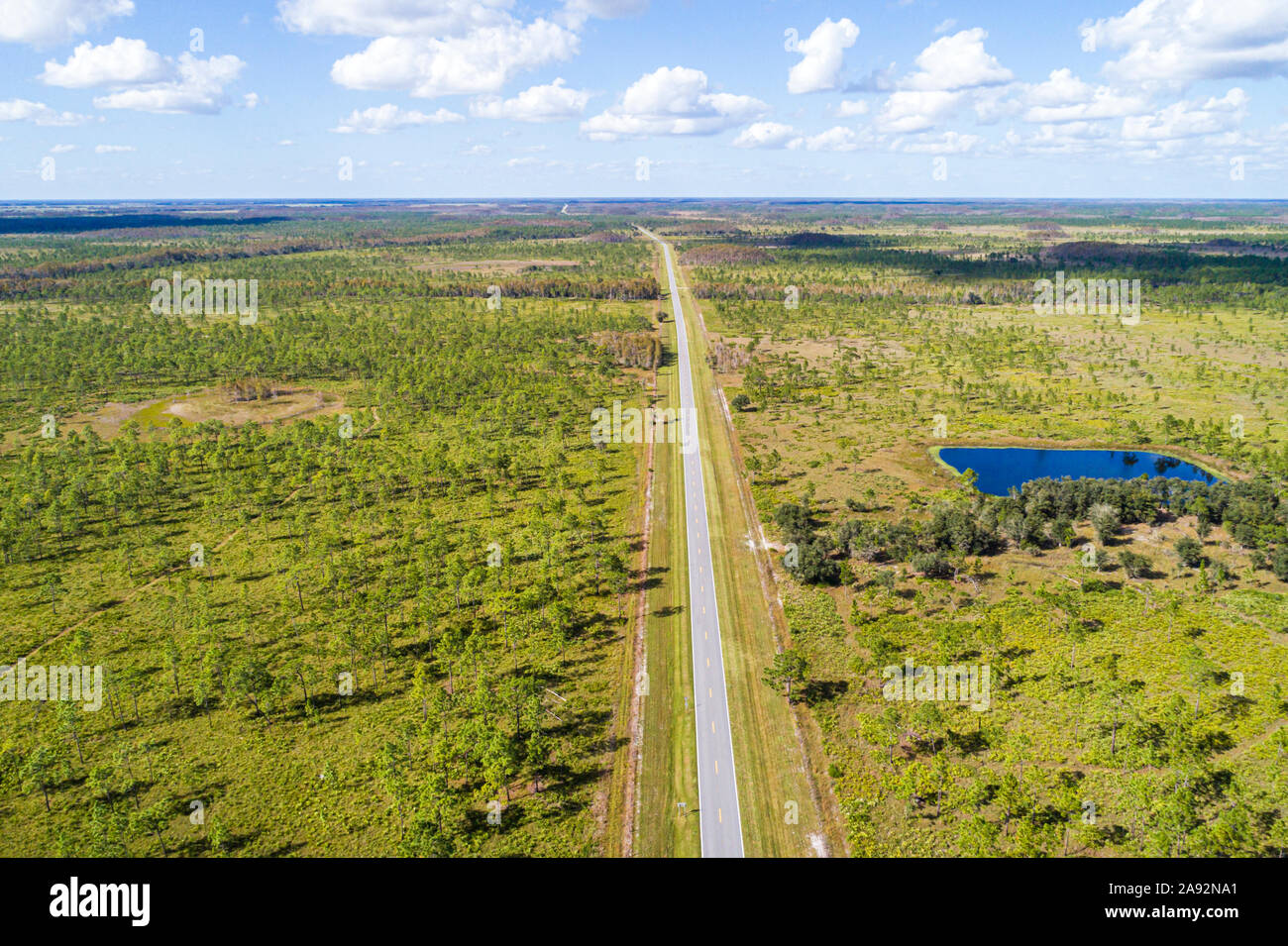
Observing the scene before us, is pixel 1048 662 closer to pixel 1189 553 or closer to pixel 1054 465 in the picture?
pixel 1189 553

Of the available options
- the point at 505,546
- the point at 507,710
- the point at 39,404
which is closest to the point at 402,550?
the point at 505,546

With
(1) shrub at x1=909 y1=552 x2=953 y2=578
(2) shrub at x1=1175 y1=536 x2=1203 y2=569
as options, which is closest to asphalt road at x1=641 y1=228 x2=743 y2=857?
(1) shrub at x1=909 y1=552 x2=953 y2=578

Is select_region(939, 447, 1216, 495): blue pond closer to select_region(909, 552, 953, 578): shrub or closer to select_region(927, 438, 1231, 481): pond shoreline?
select_region(927, 438, 1231, 481): pond shoreline

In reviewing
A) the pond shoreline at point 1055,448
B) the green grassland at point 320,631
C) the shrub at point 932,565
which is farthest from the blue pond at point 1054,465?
the green grassland at point 320,631

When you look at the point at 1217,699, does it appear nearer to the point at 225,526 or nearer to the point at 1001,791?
the point at 1001,791
